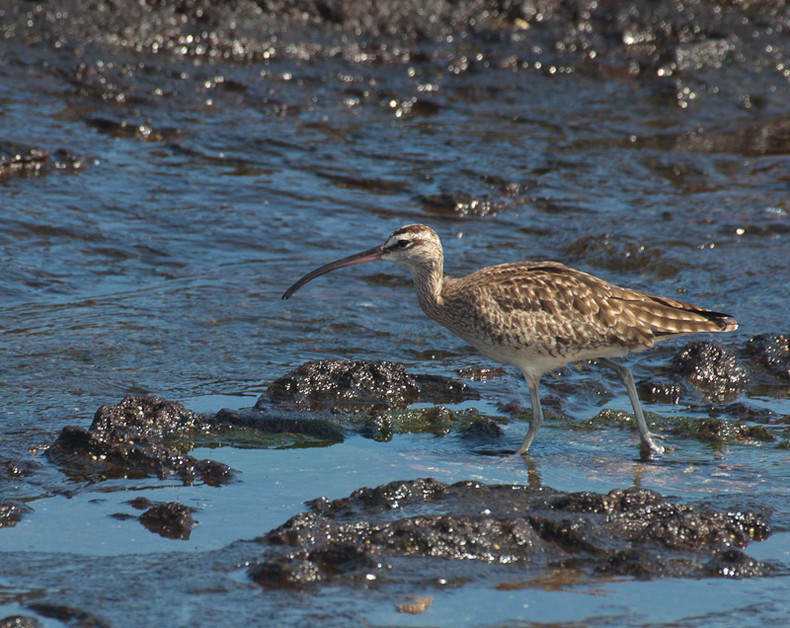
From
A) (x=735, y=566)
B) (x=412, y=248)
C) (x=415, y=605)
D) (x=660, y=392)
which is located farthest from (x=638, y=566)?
(x=412, y=248)

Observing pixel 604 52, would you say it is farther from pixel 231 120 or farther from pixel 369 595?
pixel 369 595

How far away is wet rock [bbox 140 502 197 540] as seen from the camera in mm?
5656

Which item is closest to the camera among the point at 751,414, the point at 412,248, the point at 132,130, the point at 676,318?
the point at 676,318

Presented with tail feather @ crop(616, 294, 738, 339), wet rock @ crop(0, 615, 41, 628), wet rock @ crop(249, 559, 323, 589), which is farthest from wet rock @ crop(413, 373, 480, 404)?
wet rock @ crop(0, 615, 41, 628)

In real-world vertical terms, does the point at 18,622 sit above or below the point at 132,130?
below

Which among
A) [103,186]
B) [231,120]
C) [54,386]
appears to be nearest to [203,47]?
[231,120]

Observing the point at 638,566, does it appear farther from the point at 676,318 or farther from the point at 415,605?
the point at 676,318

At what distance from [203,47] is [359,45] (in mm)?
2185

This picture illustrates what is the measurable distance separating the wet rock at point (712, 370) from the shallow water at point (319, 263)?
0.23 m

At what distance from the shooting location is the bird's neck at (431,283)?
8.20 m

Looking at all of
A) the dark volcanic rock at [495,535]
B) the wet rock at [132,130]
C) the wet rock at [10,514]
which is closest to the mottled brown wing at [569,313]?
the dark volcanic rock at [495,535]

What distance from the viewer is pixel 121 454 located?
648 cm

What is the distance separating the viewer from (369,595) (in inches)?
198

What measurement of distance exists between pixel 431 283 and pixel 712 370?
2.26m
